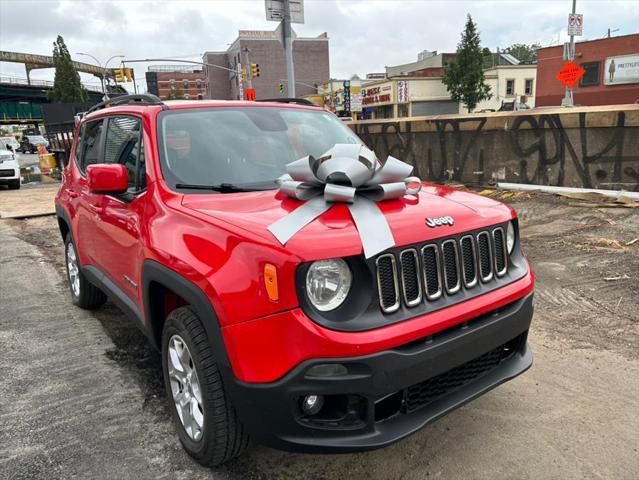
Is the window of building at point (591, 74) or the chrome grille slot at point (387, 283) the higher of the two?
the window of building at point (591, 74)

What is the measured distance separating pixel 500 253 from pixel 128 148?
8.11 ft

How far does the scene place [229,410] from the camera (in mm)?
2279

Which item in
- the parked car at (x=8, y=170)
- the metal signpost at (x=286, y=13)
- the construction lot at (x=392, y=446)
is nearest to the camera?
the construction lot at (x=392, y=446)

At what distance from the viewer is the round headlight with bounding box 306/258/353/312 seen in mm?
2055

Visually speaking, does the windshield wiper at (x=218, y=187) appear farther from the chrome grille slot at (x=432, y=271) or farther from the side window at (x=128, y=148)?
the chrome grille slot at (x=432, y=271)

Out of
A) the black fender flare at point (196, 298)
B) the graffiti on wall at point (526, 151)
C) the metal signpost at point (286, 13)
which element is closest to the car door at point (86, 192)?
the black fender flare at point (196, 298)

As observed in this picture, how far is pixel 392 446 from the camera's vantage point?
271 centimetres

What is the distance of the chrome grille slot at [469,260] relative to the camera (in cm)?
244

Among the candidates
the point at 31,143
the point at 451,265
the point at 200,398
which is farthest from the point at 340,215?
the point at 31,143

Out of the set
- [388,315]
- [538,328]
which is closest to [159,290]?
[388,315]

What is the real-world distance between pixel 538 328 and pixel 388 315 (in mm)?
2541

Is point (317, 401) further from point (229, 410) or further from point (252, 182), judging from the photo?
point (252, 182)

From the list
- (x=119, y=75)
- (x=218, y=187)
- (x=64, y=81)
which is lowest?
(x=218, y=187)

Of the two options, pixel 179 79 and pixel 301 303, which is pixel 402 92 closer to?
pixel 301 303
